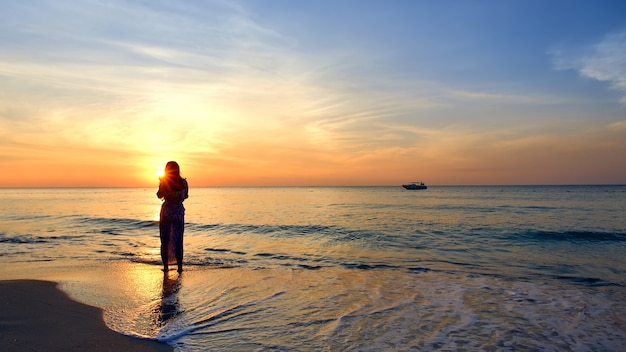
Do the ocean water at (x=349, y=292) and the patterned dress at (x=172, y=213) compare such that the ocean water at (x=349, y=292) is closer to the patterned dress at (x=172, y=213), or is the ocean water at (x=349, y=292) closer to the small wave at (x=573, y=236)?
the patterned dress at (x=172, y=213)

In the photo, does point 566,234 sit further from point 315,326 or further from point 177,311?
point 177,311

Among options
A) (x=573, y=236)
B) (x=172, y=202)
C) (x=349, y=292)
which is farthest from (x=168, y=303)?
(x=573, y=236)

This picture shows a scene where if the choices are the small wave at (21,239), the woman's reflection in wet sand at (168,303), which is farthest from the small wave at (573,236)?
the small wave at (21,239)

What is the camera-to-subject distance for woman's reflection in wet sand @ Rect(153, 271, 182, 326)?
18.4 ft

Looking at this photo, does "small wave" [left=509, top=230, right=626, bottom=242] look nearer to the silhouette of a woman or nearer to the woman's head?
the silhouette of a woman

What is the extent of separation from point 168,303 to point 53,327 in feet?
5.83

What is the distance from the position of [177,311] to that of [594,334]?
6.41 m

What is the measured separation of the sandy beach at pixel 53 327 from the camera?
4391 millimetres

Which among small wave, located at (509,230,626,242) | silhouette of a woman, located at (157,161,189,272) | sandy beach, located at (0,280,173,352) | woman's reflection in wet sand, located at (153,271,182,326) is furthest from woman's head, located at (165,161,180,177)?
small wave, located at (509,230,626,242)

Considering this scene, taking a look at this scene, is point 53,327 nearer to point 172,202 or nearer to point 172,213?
point 172,213

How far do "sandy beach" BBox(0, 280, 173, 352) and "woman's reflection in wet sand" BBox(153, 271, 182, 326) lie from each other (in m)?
0.76

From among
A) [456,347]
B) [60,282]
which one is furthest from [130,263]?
[456,347]

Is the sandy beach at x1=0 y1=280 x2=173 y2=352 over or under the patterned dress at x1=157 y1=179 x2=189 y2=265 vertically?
under

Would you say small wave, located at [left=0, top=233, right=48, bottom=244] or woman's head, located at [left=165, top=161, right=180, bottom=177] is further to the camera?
small wave, located at [left=0, top=233, right=48, bottom=244]
